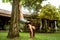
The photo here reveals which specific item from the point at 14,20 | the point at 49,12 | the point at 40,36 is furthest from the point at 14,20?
the point at 49,12

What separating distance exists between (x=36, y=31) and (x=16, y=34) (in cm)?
41

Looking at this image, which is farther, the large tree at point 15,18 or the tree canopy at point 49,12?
the tree canopy at point 49,12

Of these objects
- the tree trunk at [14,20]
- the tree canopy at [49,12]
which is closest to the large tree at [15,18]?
the tree trunk at [14,20]

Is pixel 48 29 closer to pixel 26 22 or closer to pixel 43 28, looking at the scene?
pixel 43 28

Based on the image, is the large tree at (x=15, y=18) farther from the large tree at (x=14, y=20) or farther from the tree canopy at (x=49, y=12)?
the tree canopy at (x=49, y=12)

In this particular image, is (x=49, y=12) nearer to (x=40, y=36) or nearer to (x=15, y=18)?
(x=40, y=36)

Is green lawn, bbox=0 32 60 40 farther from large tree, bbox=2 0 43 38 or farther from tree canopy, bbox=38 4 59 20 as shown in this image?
tree canopy, bbox=38 4 59 20

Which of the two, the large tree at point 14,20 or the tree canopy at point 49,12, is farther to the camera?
the tree canopy at point 49,12

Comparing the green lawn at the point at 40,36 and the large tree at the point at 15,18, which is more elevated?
the large tree at the point at 15,18

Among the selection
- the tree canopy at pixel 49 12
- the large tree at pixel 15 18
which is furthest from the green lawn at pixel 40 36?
the tree canopy at pixel 49 12

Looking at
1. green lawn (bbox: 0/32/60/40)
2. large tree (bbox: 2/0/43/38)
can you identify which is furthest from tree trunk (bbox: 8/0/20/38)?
green lawn (bbox: 0/32/60/40)

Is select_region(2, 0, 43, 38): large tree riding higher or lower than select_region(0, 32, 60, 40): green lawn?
higher

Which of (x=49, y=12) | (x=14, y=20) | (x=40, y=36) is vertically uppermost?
(x=49, y=12)

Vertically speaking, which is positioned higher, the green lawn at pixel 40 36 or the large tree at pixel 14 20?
the large tree at pixel 14 20
